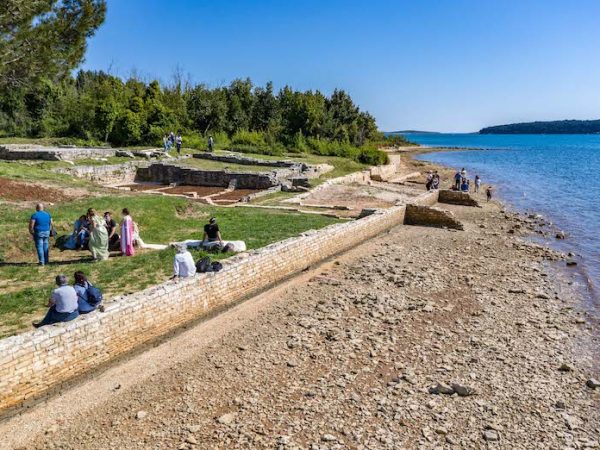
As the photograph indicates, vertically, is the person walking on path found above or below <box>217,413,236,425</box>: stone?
above

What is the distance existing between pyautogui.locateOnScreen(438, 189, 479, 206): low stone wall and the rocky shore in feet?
54.0

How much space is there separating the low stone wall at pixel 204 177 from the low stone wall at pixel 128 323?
14.3m

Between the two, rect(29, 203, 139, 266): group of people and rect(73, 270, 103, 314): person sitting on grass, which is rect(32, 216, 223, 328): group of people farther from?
rect(29, 203, 139, 266): group of people

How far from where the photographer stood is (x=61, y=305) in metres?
8.09

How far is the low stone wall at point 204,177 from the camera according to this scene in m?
28.9

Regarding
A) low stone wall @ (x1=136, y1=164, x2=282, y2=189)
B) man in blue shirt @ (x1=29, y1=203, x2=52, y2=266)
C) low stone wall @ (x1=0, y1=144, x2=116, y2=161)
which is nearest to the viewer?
man in blue shirt @ (x1=29, y1=203, x2=52, y2=266)

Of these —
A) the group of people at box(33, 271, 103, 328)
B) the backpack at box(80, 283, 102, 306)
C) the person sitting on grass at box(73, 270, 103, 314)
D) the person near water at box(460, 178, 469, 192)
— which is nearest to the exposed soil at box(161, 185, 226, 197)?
the person near water at box(460, 178, 469, 192)

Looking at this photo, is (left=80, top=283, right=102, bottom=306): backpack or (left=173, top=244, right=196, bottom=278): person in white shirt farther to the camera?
(left=173, top=244, right=196, bottom=278): person in white shirt

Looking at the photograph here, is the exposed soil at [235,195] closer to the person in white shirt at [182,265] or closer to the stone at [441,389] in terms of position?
the person in white shirt at [182,265]

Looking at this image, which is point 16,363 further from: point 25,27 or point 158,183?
point 158,183

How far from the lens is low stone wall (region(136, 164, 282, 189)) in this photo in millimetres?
28859

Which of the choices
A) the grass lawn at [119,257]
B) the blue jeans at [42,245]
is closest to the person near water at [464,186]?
the grass lawn at [119,257]

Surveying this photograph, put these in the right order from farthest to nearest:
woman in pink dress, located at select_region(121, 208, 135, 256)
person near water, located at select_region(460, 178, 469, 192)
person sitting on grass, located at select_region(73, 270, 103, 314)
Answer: person near water, located at select_region(460, 178, 469, 192) < woman in pink dress, located at select_region(121, 208, 135, 256) < person sitting on grass, located at select_region(73, 270, 103, 314)

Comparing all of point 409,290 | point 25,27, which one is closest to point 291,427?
point 409,290
